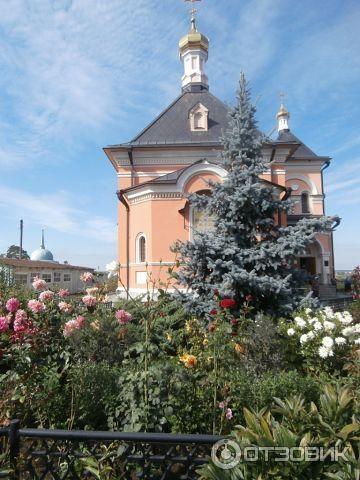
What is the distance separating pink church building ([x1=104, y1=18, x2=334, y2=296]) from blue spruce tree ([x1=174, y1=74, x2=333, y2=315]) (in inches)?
45.9

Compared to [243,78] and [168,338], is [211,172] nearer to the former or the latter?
[243,78]

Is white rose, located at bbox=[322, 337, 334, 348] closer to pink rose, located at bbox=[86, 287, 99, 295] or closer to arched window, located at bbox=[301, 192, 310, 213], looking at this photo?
pink rose, located at bbox=[86, 287, 99, 295]

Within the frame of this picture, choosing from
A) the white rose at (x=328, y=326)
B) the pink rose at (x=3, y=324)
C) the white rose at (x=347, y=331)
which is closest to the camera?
the pink rose at (x=3, y=324)

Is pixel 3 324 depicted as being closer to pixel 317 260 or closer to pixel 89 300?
pixel 89 300

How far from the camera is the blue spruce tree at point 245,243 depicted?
7400 mm

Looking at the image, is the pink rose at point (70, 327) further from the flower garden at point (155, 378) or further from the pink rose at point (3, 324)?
the pink rose at point (3, 324)

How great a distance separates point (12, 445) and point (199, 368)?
6.97 feet

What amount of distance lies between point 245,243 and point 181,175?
17.4 feet

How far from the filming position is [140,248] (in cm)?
1384

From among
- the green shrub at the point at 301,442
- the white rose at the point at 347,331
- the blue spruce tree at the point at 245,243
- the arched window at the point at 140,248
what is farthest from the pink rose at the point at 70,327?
the arched window at the point at 140,248

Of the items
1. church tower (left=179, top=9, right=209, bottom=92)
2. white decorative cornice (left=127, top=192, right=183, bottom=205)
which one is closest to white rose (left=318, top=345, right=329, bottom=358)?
white decorative cornice (left=127, top=192, right=183, bottom=205)

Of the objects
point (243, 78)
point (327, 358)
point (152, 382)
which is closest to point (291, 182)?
point (243, 78)

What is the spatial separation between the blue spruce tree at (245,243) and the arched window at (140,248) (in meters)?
5.38

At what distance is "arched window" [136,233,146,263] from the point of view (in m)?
13.7
